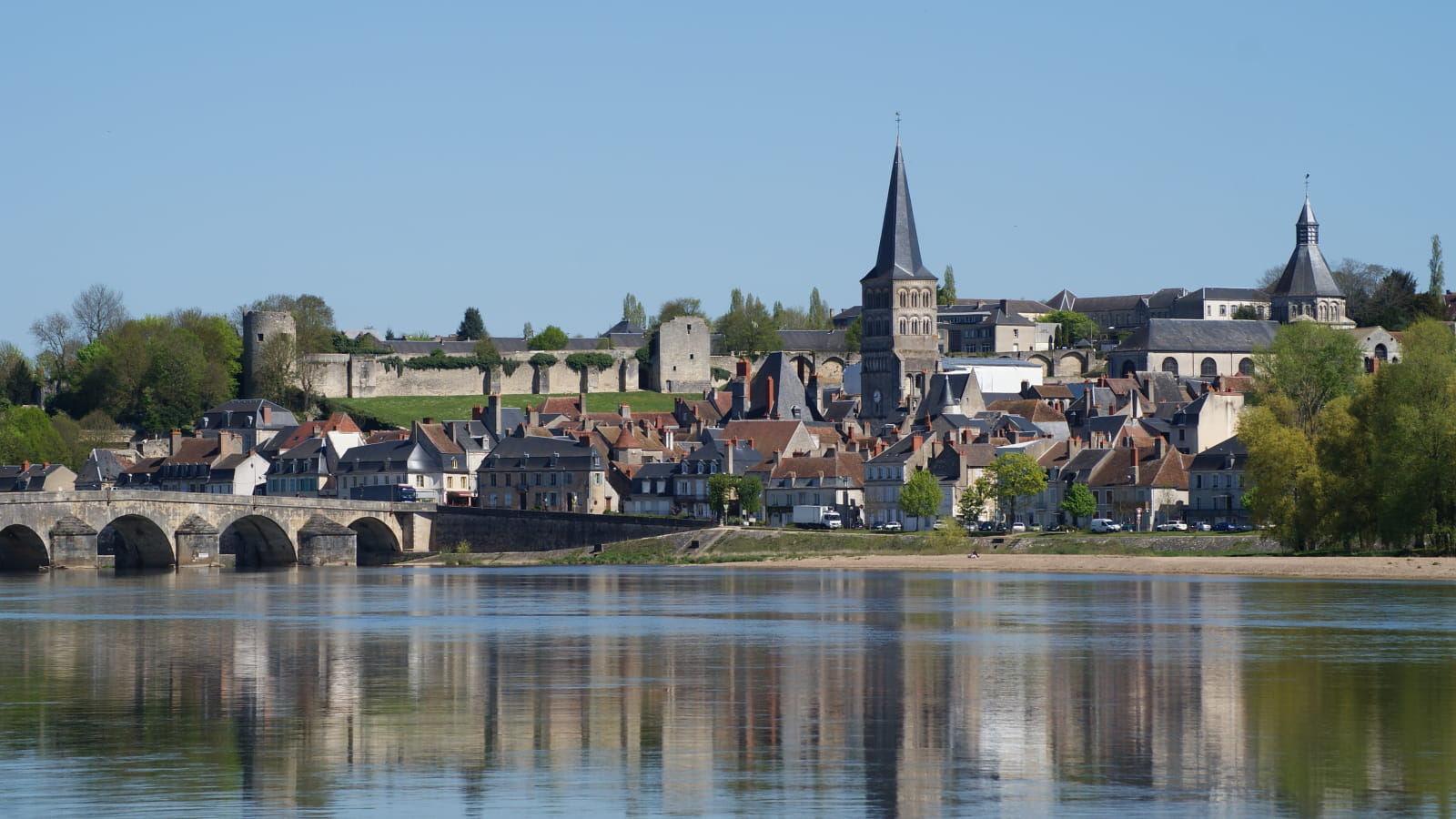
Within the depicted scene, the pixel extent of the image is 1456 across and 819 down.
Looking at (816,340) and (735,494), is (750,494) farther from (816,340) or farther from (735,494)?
(816,340)

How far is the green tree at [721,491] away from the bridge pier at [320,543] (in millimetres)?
13882

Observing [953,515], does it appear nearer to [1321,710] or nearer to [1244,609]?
[1244,609]

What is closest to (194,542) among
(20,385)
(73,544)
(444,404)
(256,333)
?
(73,544)

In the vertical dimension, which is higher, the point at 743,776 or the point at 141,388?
the point at 141,388

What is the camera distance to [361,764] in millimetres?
19125

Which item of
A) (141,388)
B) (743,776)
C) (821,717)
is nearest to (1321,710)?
(821,717)

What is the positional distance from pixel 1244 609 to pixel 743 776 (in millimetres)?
24224

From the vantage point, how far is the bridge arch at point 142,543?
7138 cm

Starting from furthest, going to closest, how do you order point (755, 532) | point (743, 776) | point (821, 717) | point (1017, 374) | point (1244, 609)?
point (1017, 374), point (755, 532), point (1244, 609), point (821, 717), point (743, 776)

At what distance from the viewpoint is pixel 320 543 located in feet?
249

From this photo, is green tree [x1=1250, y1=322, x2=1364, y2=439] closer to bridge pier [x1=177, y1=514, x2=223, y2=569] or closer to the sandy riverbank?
the sandy riverbank

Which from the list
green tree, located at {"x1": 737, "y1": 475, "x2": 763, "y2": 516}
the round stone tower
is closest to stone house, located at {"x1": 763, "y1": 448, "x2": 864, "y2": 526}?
green tree, located at {"x1": 737, "y1": 475, "x2": 763, "y2": 516}

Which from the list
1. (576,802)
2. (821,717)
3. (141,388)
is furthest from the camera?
(141,388)

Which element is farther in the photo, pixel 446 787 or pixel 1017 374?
pixel 1017 374
